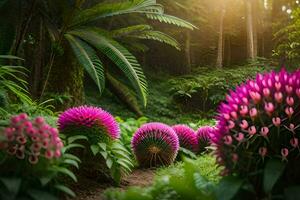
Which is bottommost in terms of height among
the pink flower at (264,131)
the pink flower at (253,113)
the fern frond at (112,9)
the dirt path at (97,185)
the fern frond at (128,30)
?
the dirt path at (97,185)

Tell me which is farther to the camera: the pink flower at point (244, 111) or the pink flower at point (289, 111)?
the pink flower at point (244, 111)

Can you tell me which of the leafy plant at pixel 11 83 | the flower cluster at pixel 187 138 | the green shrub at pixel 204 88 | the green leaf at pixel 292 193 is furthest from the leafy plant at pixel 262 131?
the green shrub at pixel 204 88

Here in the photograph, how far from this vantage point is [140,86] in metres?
6.31

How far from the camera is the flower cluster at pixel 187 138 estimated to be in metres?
5.77

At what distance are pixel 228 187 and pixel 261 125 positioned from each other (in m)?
0.44

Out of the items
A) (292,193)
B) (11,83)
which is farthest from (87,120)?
(292,193)

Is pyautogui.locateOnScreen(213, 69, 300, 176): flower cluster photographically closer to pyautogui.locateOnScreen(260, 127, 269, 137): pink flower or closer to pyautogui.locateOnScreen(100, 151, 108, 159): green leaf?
pyautogui.locateOnScreen(260, 127, 269, 137): pink flower

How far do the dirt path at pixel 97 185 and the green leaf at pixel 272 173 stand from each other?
149 centimetres

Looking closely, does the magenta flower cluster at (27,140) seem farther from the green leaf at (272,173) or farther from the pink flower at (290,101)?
the pink flower at (290,101)

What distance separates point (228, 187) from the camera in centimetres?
251

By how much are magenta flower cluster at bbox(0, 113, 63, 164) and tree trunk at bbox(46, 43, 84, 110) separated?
14.2 ft

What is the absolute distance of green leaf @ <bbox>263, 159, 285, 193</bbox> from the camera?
7.81ft

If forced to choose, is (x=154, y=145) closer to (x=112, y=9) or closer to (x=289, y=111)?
(x=289, y=111)

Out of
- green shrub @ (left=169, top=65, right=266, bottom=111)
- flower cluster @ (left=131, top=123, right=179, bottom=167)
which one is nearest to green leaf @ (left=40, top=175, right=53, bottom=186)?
flower cluster @ (left=131, top=123, right=179, bottom=167)
